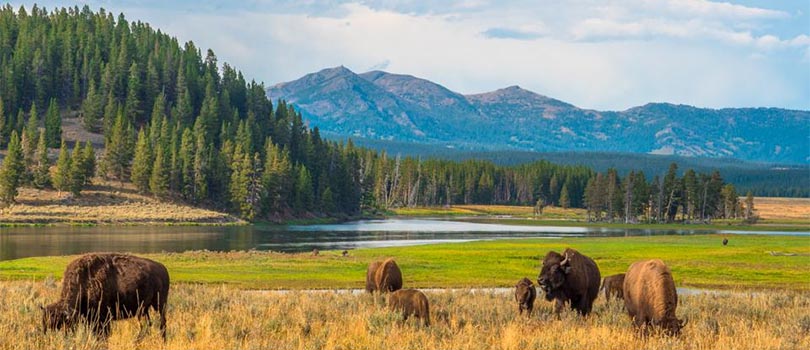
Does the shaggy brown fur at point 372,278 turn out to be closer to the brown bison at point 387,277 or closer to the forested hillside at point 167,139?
the brown bison at point 387,277

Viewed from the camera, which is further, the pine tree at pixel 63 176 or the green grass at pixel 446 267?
the pine tree at pixel 63 176

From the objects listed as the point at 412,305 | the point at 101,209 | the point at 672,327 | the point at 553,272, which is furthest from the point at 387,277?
the point at 101,209

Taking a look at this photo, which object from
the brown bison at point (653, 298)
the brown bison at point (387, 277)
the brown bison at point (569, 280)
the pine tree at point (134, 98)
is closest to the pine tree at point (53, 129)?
the pine tree at point (134, 98)

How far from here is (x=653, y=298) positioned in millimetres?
19312

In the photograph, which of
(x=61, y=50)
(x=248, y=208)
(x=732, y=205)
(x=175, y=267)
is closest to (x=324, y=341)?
(x=175, y=267)

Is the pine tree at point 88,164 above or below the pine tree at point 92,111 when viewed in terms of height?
below

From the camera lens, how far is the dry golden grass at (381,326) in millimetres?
16906

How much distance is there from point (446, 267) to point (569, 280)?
2667 centimetres

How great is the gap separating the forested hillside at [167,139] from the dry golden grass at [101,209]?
222 cm

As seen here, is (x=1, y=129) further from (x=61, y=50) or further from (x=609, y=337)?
(x=609, y=337)

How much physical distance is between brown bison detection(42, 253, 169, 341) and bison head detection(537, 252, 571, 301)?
417 inches

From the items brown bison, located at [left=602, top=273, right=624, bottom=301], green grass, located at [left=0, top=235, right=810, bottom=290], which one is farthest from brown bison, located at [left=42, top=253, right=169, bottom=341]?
green grass, located at [left=0, top=235, right=810, bottom=290]

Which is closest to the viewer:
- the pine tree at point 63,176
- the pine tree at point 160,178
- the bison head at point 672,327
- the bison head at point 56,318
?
the bison head at point 56,318

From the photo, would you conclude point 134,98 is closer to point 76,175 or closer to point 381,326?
point 76,175
